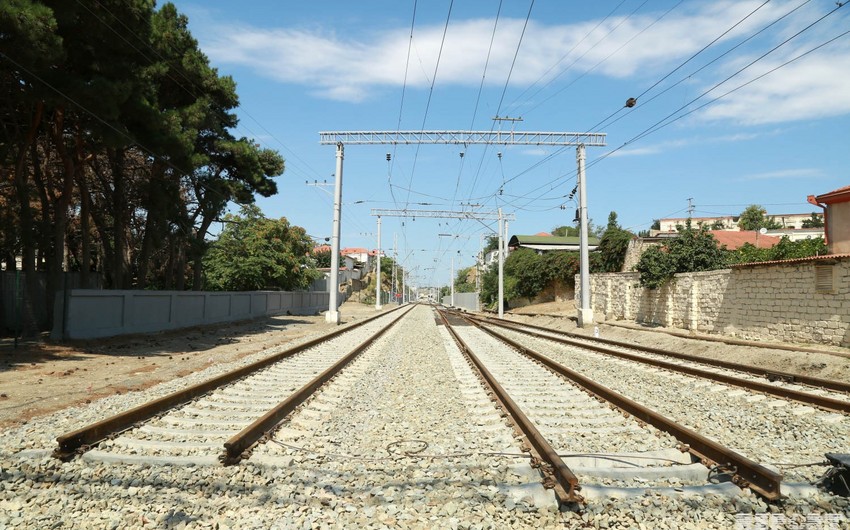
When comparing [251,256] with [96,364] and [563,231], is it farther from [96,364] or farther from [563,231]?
[563,231]

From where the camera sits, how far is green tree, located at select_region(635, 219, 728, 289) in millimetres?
25391

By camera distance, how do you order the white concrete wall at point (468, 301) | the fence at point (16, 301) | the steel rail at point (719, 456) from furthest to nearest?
1. the white concrete wall at point (468, 301)
2. the fence at point (16, 301)
3. the steel rail at point (719, 456)

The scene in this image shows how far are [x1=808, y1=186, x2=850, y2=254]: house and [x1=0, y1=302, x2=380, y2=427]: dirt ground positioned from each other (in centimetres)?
2235

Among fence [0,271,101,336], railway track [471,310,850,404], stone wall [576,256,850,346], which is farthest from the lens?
fence [0,271,101,336]

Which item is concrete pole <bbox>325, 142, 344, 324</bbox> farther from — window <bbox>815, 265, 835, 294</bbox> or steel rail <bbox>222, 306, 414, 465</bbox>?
window <bbox>815, 265, 835, 294</bbox>

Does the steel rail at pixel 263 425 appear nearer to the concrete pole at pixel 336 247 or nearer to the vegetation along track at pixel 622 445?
the vegetation along track at pixel 622 445

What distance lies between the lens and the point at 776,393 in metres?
9.21

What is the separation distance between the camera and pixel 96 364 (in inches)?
531

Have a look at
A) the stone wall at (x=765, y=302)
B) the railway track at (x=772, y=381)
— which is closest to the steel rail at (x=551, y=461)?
the railway track at (x=772, y=381)

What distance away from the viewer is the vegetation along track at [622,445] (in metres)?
4.83

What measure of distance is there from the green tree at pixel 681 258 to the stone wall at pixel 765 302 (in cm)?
69

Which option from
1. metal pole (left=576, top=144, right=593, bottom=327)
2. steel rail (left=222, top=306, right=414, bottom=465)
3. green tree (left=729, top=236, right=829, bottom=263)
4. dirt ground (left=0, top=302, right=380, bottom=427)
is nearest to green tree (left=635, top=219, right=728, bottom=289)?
→ green tree (left=729, top=236, right=829, bottom=263)

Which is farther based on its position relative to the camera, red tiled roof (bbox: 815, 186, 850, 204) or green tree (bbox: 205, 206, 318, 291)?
green tree (bbox: 205, 206, 318, 291)

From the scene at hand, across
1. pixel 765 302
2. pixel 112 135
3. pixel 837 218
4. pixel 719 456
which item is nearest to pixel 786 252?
pixel 837 218
